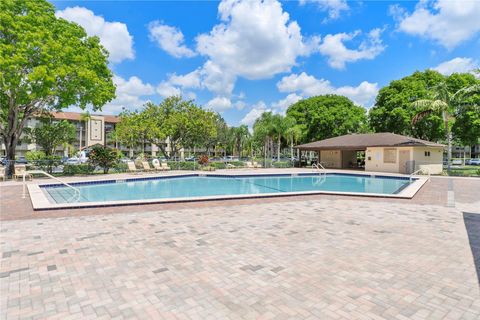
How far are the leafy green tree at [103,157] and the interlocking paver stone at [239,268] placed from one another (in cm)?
1404

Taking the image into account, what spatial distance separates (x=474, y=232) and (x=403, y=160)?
20.8 metres

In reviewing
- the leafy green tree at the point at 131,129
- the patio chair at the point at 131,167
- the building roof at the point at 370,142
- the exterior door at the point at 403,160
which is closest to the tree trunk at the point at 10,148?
the patio chair at the point at 131,167

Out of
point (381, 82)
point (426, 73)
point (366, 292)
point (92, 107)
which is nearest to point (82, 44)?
point (92, 107)

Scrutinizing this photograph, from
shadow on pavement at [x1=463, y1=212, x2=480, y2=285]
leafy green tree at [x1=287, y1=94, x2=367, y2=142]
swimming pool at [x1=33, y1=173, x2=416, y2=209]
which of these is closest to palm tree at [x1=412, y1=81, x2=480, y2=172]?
swimming pool at [x1=33, y1=173, x2=416, y2=209]

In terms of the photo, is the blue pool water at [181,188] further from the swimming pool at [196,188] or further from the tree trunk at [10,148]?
the tree trunk at [10,148]

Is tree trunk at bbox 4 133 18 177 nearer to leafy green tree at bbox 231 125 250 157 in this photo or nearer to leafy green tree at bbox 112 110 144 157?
leafy green tree at bbox 112 110 144 157

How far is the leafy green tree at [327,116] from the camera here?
40188 millimetres

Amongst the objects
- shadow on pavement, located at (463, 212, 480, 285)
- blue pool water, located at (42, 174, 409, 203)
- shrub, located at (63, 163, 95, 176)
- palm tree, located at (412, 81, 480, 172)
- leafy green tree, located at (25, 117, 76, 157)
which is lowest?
blue pool water, located at (42, 174, 409, 203)

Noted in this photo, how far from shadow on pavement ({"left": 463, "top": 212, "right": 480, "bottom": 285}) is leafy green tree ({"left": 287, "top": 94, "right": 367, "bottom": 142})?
109ft

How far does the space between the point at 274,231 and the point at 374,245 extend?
197 centimetres

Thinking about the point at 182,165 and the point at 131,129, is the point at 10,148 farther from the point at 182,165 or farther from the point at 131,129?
the point at 131,129

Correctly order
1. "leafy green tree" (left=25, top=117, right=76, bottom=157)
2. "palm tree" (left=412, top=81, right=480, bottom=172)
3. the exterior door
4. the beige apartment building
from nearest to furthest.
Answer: "palm tree" (left=412, top=81, right=480, bottom=172)
the exterior door
"leafy green tree" (left=25, top=117, right=76, bottom=157)
the beige apartment building

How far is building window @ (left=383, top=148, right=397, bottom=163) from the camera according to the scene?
25.3 meters

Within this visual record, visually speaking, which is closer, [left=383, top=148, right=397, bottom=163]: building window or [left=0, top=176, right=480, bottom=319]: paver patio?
[left=0, top=176, right=480, bottom=319]: paver patio
